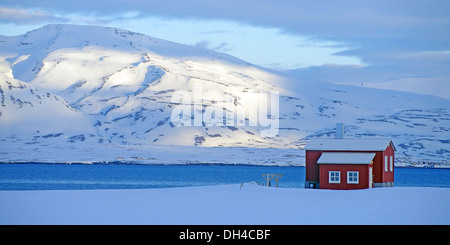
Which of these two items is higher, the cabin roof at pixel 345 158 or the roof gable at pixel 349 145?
the roof gable at pixel 349 145

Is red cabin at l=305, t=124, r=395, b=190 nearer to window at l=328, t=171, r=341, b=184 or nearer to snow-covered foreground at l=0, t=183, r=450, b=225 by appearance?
window at l=328, t=171, r=341, b=184

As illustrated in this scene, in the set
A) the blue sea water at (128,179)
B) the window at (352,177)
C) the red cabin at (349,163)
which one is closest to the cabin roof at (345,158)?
the red cabin at (349,163)

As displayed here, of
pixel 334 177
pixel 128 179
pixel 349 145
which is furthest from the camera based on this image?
pixel 128 179

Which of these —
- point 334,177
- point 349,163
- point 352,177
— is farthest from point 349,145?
point 352,177

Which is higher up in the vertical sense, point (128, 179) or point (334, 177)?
point (334, 177)

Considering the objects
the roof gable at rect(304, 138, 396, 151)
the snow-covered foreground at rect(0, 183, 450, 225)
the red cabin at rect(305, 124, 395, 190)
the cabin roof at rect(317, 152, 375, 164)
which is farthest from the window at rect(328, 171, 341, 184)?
the snow-covered foreground at rect(0, 183, 450, 225)

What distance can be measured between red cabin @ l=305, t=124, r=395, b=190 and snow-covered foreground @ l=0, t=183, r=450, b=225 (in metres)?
4.15

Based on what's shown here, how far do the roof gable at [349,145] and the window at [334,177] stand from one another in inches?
106

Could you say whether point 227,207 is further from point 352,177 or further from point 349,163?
point 352,177

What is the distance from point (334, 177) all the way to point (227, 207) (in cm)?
2079

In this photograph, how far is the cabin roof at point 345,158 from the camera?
2335 inches

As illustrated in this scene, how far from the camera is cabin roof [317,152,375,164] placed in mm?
59312

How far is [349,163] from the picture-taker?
194 feet

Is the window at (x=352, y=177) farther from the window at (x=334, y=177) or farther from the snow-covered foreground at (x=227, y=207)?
the snow-covered foreground at (x=227, y=207)
